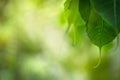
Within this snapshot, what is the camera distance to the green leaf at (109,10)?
614 mm

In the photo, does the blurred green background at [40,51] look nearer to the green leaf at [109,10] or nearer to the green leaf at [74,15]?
the green leaf at [74,15]

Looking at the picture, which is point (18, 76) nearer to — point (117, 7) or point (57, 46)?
point (57, 46)

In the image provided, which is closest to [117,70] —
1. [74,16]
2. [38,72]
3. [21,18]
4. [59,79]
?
[59,79]

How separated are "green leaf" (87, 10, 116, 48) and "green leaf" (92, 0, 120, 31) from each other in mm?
36

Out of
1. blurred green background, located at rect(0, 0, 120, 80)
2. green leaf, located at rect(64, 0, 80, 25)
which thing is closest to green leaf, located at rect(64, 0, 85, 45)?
green leaf, located at rect(64, 0, 80, 25)

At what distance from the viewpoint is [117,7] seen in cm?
63

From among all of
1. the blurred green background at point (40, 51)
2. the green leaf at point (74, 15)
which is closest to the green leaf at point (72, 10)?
the green leaf at point (74, 15)

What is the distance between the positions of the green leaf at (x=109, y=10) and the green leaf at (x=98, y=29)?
4 centimetres

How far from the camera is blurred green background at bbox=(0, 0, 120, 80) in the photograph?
8.03ft

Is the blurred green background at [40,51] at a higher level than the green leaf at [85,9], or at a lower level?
higher

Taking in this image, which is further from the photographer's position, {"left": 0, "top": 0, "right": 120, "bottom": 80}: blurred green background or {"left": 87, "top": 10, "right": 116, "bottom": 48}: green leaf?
{"left": 0, "top": 0, "right": 120, "bottom": 80}: blurred green background

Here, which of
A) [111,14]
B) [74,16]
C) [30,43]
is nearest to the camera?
[111,14]

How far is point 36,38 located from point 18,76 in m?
0.32

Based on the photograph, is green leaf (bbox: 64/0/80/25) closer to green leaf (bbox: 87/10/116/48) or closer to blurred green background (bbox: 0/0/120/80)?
green leaf (bbox: 87/10/116/48)
